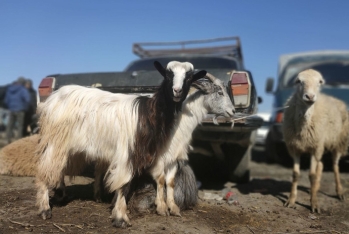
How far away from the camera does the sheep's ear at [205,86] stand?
4102mm

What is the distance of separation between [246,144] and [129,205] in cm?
218

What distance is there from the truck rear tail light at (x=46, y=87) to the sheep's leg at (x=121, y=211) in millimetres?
2178

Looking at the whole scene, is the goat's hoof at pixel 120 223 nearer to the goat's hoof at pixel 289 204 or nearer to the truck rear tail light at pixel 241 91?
the truck rear tail light at pixel 241 91

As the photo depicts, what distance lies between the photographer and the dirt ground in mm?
3578

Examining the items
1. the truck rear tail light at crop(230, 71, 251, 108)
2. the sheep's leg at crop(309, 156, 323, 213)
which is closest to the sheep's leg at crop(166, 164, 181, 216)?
the truck rear tail light at crop(230, 71, 251, 108)

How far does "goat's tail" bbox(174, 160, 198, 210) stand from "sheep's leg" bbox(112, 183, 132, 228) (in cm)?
79

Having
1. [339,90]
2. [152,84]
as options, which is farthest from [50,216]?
[339,90]

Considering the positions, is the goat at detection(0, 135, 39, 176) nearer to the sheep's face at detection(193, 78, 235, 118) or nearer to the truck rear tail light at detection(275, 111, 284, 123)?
the sheep's face at detection(193, 78, 235, 118)

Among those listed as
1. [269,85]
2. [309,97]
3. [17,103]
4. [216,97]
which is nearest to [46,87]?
[216,97]

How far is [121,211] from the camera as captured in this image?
366 cm

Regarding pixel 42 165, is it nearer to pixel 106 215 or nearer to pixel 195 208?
pixel 106 215

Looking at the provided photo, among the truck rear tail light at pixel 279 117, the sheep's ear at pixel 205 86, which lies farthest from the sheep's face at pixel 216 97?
the truck rear tail light at pixel 279 117

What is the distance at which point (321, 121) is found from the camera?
5.49 m

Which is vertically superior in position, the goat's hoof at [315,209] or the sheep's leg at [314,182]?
the sheep's leg at [314,182]
